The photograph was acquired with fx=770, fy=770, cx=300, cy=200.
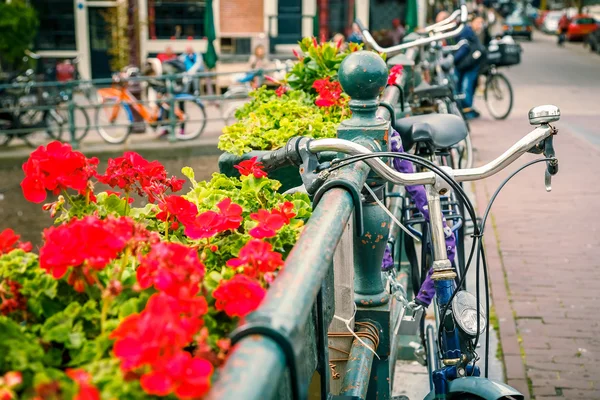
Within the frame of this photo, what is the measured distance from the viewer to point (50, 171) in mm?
1869

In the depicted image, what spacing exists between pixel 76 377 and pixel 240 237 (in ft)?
2.83

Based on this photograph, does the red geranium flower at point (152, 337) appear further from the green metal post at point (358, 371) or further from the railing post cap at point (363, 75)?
the railing post cap at point (363, 75)

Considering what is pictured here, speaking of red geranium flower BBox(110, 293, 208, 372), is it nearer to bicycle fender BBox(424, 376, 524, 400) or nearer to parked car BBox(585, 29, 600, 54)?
bicycle fender BBox(424, 376, 524, 400)

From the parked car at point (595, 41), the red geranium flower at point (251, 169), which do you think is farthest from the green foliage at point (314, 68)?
the parked car at point (595, 41)

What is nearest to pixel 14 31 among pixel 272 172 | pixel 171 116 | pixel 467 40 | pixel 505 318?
pixel 171 116

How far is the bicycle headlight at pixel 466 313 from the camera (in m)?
2.60

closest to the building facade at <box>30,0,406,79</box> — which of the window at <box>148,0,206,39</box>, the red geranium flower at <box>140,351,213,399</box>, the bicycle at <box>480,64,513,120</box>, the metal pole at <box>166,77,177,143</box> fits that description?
the window at <box>148,0,206,39</box>

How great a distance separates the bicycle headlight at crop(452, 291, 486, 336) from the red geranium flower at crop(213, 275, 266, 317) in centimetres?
135

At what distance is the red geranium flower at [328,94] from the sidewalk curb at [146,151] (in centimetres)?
734

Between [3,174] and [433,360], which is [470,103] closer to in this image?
[3,174]

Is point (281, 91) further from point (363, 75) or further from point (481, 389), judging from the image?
point (481, 389)

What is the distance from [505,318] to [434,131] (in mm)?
1941

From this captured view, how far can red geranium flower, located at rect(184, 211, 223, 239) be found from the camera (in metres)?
1.90

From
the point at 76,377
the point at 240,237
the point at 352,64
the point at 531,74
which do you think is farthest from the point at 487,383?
the point at 531,74
